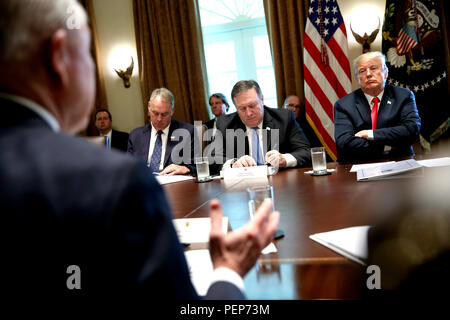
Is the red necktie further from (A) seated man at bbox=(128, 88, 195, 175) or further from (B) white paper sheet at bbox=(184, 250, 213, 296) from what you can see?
(B) white paper sheet at bbox=(184, 250, 213, 296)

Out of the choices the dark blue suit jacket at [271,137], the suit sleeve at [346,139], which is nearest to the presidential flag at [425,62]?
the suit sleeve at [346,139]

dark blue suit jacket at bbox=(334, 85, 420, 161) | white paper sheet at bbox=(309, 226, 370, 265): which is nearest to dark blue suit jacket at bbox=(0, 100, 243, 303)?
white paper sheet at bbox=(309, 226, 370, 265)

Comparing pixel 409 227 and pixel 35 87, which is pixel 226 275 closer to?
pixel 409 227

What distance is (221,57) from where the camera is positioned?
5.94 meters

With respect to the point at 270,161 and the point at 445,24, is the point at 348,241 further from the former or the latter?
the point at 445,24

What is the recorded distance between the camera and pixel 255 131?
321 cm

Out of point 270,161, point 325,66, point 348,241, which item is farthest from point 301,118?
point 348,241

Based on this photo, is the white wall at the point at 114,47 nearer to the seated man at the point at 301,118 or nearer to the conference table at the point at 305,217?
the seated man at the point at 301,118

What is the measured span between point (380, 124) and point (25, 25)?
118 inches

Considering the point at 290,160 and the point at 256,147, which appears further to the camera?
the point at 256,147

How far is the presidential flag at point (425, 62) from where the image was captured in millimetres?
4254

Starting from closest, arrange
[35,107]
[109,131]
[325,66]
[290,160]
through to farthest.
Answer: [35,107]
[290,160]
[325,66]
[109,131]

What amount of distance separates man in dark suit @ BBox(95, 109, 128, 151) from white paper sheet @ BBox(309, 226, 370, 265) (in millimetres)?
4913
